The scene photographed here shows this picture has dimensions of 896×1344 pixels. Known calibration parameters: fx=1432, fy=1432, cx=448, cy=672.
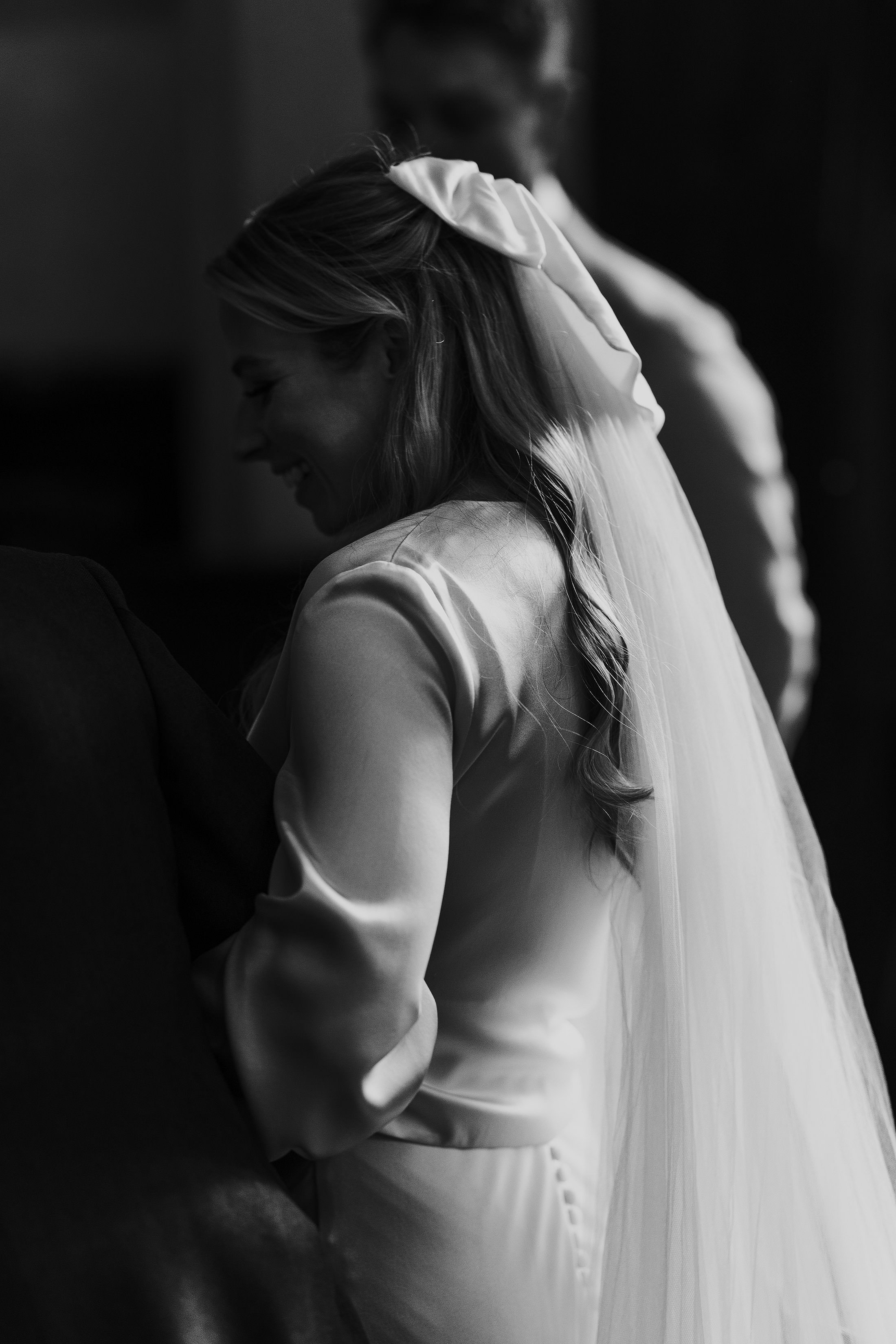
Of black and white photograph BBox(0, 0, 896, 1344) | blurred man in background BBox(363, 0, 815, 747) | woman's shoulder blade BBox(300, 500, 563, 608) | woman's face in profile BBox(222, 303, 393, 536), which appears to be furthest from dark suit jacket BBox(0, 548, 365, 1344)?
blurred man in background BBox(363, 0, 815, 747)

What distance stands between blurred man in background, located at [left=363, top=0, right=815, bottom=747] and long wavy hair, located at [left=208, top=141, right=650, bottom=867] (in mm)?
669

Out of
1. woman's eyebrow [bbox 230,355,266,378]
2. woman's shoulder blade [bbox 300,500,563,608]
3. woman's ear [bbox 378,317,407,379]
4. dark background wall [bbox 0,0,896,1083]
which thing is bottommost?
dark background wall [bbox 0,0,896,1083]

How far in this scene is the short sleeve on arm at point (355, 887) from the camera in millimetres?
824

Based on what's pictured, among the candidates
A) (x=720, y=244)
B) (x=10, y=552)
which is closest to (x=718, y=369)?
Result: (x=10, y=552)

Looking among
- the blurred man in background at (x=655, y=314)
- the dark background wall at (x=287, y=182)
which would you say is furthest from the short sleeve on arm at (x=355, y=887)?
the dark background wall at (x=287, y=182)

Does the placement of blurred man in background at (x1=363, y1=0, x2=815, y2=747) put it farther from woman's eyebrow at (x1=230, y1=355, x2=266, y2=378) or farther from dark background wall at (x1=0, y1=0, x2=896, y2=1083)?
dark background wall at (x1=0, y1=0, x2=896, y2=1083)

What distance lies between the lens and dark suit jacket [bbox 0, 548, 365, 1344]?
77cm

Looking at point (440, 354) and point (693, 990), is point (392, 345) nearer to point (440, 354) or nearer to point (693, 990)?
point (440, 354)

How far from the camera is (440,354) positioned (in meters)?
0.99

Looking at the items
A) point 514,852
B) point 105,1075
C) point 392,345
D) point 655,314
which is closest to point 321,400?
point 392,345

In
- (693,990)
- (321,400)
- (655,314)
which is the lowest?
(693,990)

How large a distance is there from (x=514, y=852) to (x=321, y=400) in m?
0.35

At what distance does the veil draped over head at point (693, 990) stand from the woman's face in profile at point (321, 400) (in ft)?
0.41

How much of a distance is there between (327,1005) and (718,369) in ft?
3.63
